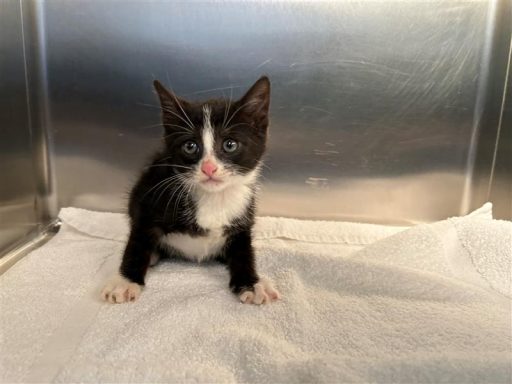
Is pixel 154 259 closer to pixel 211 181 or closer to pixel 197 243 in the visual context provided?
pixel 197 243

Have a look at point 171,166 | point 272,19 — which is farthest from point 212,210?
point 272,19

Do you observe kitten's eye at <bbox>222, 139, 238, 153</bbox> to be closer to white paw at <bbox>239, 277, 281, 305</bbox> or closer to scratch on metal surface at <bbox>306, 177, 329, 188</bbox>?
white paw at <bbox>239, 277, 281, 305</bbox>

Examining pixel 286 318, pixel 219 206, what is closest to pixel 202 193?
pixel 219 206

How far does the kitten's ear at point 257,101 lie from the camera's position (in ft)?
4.38

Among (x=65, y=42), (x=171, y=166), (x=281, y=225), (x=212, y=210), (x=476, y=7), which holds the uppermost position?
(x=476, y=7)

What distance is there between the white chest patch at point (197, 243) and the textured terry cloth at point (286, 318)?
5cm

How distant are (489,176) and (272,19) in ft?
3.36

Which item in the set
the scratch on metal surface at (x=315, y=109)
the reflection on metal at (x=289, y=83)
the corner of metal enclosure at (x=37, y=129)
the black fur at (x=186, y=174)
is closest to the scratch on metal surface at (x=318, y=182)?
the reflection on metal at (x=289, y=83)

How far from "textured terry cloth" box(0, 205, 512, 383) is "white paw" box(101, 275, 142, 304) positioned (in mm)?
22

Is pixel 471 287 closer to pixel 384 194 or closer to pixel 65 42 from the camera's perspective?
pixel 384 194

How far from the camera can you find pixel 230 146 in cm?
133

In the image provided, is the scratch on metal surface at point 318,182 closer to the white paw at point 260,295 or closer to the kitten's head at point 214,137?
the kitten's head at point 214,137

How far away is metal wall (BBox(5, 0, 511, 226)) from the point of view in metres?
1.80

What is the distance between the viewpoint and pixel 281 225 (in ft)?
6.14
